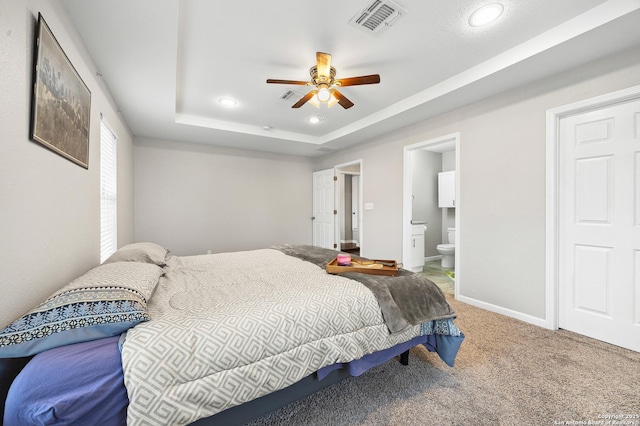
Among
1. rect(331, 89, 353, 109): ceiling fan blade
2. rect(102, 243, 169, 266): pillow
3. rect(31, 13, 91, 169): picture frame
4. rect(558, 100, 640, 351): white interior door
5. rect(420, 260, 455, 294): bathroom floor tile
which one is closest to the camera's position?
rect(31, 13, 91, 169): picture frame

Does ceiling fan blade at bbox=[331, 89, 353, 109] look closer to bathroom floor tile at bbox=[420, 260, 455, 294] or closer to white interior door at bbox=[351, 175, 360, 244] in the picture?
bathroom floor tile at bbox=[420, 260, 455, 294]

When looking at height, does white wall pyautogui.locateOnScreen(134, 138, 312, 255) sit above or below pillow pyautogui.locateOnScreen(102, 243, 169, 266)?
above

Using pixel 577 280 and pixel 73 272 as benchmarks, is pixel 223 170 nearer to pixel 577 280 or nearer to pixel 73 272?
Answer: pixel 73 272

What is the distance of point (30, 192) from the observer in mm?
1194

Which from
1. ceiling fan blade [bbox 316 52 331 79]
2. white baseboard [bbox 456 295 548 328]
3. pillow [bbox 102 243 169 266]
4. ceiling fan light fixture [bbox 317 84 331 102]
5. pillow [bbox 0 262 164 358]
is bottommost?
white baseboard [bbox 456 295 548 328]

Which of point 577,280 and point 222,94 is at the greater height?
point 222,94

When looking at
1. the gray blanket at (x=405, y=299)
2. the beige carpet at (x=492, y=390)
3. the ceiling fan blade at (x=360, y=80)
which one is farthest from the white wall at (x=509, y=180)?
the ceiling fan blade at (x=360, y=80)

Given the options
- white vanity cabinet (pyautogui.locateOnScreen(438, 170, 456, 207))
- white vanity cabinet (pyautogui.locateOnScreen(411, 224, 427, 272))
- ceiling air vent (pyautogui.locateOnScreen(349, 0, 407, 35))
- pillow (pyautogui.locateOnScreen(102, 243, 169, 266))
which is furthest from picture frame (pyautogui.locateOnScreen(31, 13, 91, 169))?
white vanity cabinet (pyautogui.locateOnScreen(438, 170, 456, 207))

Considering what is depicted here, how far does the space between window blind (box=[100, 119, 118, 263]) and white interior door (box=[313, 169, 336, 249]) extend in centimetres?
368

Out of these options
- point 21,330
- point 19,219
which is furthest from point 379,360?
point 19,219

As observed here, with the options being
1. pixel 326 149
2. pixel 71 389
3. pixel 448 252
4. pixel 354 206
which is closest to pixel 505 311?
pixel 448 252

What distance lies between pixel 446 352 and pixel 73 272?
8.23 ft

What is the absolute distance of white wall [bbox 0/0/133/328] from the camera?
1023 mm

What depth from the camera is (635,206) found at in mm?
2004
